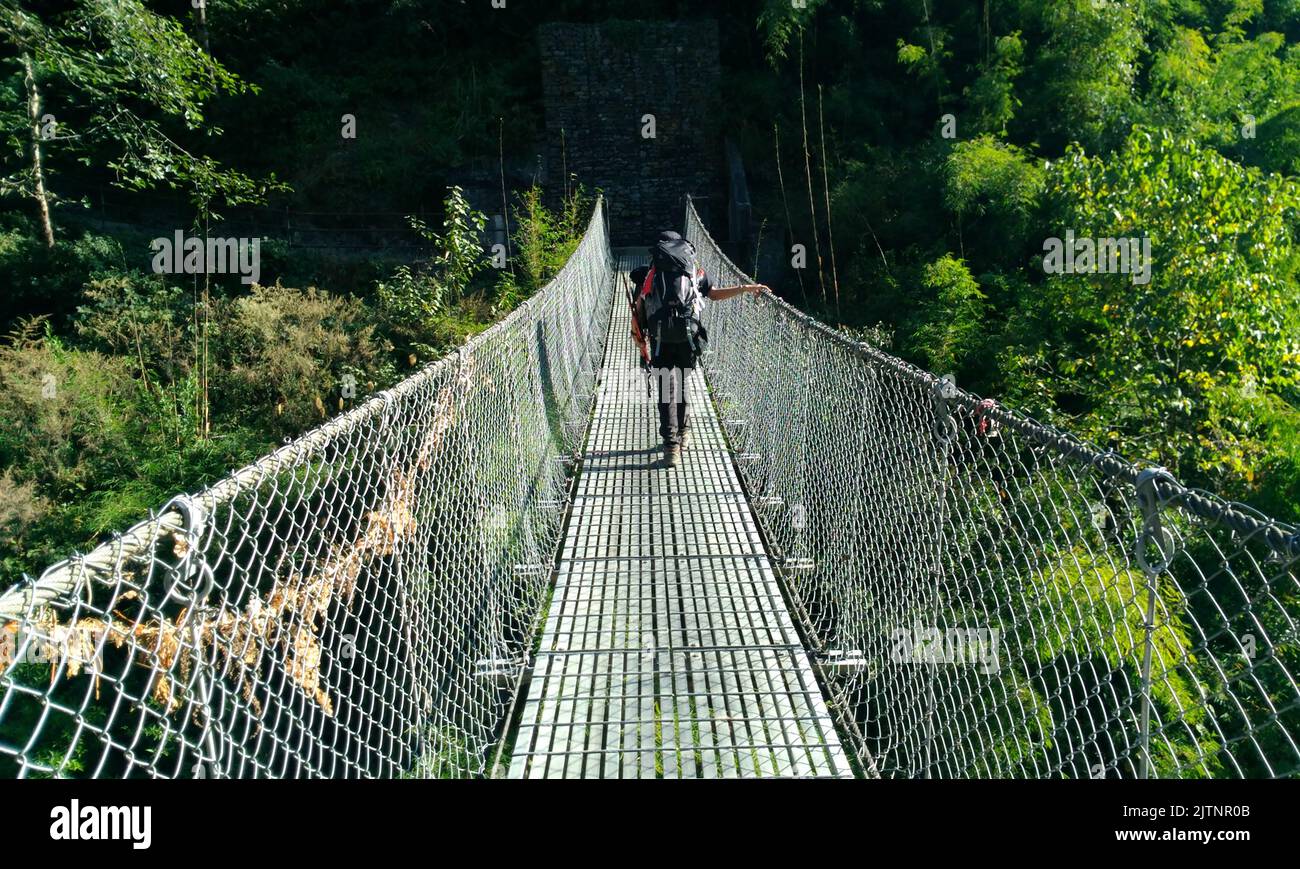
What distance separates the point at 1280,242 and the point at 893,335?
3.98 m

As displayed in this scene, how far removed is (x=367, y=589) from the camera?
285cm

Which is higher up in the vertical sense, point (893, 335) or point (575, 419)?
point (893, 335)

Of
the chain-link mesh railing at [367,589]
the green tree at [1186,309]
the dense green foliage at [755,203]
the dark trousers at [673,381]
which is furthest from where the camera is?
the dense green foliage at [755,203]

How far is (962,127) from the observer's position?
40.6 ft

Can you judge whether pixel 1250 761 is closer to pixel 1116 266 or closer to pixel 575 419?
pixel 1116 266

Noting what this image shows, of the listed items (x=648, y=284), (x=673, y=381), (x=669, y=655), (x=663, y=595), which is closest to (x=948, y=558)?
(x=663, y=595)

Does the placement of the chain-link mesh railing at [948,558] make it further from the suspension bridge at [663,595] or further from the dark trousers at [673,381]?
the dark trousers at [673,381]

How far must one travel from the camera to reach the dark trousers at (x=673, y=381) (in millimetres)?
4266

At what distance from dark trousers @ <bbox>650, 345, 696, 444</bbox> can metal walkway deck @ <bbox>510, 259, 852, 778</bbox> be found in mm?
336

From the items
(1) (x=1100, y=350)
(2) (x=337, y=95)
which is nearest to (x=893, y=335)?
(1) (x=1100, y=350)

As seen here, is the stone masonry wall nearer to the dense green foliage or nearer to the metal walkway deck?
the dense green foliage

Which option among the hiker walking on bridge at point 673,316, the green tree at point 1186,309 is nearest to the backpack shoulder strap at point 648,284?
the hiker walking on bridge at point 673,316

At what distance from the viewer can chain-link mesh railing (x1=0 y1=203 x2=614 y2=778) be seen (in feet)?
3.46

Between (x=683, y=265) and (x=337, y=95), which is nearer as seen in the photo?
(x=683, y=265)
